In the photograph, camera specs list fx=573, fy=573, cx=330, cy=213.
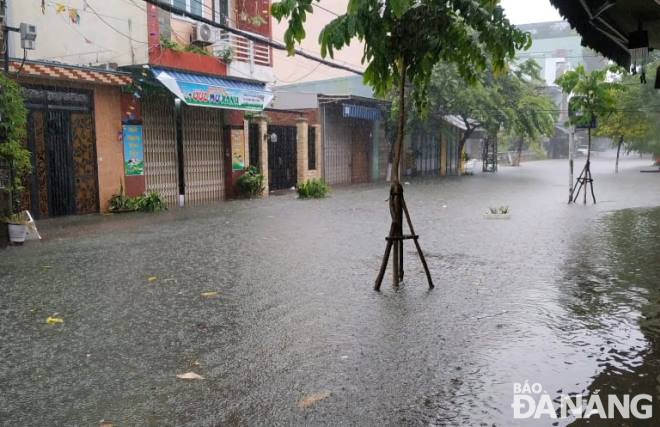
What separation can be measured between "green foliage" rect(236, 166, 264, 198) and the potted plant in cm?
910

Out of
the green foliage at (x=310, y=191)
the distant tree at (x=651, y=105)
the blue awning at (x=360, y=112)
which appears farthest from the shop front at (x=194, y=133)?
the distant tree at (x=651, y=105)

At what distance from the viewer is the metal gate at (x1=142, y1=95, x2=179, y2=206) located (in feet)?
53.8

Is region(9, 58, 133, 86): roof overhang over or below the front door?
over

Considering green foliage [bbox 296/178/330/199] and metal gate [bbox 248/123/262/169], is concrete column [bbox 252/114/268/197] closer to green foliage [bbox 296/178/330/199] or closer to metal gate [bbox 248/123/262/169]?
metal gate [bbox 248/123/262/169]

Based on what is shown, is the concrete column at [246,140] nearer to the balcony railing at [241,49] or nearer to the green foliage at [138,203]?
the balcony railing at [241,49]

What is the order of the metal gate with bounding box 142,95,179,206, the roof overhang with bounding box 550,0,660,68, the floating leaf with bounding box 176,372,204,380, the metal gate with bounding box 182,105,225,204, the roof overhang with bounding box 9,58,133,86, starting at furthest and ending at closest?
the metal gate with bounding box 182,105,225,204, the metal gate with bounding box 142,95,179,206, the roof overhang with bounding box 9,58,133,86, the roof overhang with bounding box 550,0,660,68, the floating leaf with bounding box 176,372,204,380

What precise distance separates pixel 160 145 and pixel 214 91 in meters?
2.25

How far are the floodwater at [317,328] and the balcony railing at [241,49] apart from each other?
30.5 ft

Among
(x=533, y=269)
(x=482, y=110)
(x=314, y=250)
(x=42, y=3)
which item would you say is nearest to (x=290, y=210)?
(x=314, y=250)

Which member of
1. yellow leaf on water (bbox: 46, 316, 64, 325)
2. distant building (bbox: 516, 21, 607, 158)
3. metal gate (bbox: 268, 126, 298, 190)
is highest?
distant building (bbox: 516, 21, 607, 158)

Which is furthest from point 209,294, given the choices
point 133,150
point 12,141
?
point 133,150

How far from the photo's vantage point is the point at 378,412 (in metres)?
3.61

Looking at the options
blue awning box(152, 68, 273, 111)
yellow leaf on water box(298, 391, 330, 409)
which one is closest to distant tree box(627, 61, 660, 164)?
blue awning box(152, 68, 273, 111)

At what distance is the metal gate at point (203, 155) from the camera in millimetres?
17812
